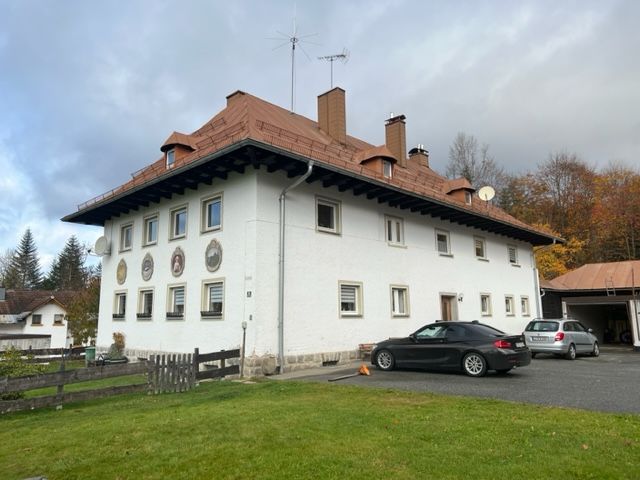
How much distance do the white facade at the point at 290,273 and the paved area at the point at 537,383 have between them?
5.76 ft

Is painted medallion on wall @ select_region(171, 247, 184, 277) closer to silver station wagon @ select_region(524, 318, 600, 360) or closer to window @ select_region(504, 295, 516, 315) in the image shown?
silver station wagon @ select_region(524, 318, 600, 360)

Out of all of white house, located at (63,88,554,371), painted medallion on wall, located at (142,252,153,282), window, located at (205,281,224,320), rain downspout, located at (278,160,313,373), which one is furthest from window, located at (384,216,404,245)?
painted medallion on wall, located at (142,252,153,282)

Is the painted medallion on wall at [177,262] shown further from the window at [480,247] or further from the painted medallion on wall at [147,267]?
the window at [480,247]

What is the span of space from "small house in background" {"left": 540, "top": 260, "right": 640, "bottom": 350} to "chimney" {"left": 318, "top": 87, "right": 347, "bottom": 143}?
606 inches

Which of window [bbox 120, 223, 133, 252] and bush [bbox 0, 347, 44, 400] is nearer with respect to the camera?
bush [bbox 0, 347, 44, 400]

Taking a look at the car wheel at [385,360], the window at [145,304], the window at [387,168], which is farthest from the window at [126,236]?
the car wheel at [385,360]

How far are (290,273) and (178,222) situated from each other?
5.26 metres

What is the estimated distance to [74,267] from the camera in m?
78.2

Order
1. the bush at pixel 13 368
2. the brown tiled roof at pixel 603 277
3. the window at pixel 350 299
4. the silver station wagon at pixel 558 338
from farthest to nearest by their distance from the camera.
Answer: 1. the brown tiled roof at pixel 603 277
2. the silver station wagon at pixel 558 338
3. the window at pixel 350 299
4. the bush at pixel 13 368

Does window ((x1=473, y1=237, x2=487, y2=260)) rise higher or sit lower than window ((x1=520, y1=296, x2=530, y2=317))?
higher

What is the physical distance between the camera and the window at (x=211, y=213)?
15898 millimetres

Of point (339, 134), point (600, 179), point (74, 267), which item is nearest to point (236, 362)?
point (339, 134)

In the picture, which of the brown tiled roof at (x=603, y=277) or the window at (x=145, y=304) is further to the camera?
the brown tiled roof at (x=603, y=277)

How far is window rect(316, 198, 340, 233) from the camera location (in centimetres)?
1631
